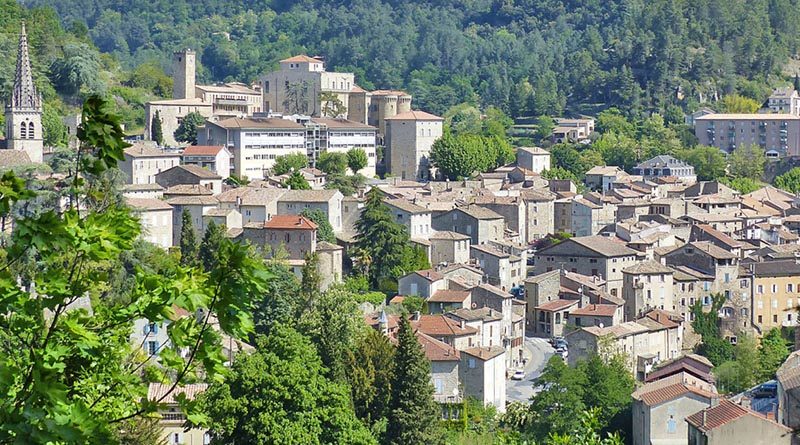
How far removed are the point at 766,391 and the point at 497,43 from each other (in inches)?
3607

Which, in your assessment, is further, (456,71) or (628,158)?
(456,71)

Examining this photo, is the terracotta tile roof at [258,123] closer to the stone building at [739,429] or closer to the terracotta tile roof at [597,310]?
the terracotta tile roof at [597,310]

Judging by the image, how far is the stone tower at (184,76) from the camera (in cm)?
6400

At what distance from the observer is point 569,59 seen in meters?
97.0

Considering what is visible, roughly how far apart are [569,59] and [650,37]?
6.57 m

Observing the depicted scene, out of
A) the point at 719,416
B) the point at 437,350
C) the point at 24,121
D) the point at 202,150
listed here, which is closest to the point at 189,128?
the point at 202,150

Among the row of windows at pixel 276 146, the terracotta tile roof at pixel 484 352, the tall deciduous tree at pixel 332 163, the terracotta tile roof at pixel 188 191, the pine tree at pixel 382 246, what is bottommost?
the terracotta tile roof at pixel 484 352

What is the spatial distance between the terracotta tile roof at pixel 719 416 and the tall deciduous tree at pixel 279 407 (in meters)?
6.94

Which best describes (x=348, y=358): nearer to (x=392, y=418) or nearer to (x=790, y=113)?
(x=392, y=418)

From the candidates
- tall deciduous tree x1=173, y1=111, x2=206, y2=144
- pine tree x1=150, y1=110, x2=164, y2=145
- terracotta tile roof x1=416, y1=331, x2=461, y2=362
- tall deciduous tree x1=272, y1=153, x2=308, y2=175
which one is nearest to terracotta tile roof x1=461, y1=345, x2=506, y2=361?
terracotta tile roof x1=416, y1=331, x2=461, y2=362

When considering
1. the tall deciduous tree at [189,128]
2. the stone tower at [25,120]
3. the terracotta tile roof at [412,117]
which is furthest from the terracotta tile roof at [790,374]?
the terracotta tile roof at [412,117]

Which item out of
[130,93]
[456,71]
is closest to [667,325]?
[130,93]

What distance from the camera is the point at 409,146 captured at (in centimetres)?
6094

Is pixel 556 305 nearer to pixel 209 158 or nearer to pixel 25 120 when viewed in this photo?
pixel 209 158
